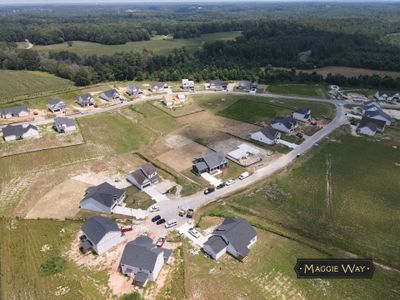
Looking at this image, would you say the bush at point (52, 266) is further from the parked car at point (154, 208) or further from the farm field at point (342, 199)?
the farm field at point (342, 199)

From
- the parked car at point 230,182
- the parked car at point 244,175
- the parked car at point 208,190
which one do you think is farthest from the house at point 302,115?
the parked car at point 208,190

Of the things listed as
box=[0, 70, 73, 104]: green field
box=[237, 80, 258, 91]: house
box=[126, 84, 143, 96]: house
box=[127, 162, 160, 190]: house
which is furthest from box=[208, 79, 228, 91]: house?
box=[127, 162, 160, 190]: house

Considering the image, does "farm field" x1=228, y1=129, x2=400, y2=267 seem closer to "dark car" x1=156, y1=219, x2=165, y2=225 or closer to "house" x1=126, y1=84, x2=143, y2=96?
"dark car" x1=156, y1=219, x2=165, y2=225

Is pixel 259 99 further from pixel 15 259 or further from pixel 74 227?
pixel 15 259

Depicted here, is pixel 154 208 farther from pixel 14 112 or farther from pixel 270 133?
pixel 14 112

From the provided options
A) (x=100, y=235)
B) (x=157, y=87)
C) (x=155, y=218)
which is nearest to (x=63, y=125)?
(x=157, y=87)

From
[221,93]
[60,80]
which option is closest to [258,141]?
[221,93]
